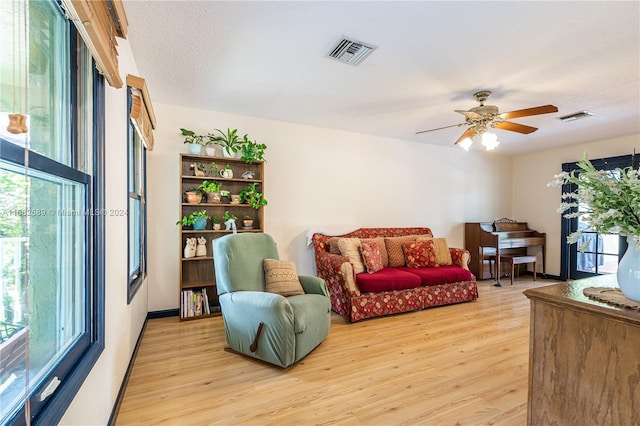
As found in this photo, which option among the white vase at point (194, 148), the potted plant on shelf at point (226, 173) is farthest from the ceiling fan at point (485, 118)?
the white vase at point (194, 148)

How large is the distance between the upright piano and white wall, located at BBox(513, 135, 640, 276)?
0.18m

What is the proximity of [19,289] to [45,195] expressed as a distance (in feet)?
1.23

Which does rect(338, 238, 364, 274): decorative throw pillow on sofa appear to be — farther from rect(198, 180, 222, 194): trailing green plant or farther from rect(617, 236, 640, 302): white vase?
rect(617, 236, 640, 302): white vase

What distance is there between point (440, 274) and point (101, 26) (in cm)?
386

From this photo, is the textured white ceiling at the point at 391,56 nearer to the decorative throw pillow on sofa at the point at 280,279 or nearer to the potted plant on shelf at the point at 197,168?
the potted plant on shelf at the point at 197,168

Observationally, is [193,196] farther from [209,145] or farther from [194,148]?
[209,145]

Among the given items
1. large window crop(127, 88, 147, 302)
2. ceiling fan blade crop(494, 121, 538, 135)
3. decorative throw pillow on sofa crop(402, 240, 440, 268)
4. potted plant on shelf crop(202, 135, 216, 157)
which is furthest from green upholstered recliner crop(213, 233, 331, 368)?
Result: ceiling fan blade crop(494, 121, 538, 135)

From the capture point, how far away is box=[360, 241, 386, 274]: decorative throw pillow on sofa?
3.61 meters

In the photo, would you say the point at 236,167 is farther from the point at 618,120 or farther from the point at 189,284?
the point at 618,120

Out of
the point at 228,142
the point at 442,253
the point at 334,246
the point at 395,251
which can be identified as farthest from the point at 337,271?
the point at 228,142

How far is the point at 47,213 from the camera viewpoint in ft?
3.55

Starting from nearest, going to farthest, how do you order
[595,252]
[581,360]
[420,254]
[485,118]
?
1. [581,360]
2. [485,118]
3. [420,254]
4. [595,252]

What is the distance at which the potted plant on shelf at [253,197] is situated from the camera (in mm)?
3510

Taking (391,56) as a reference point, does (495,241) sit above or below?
below
